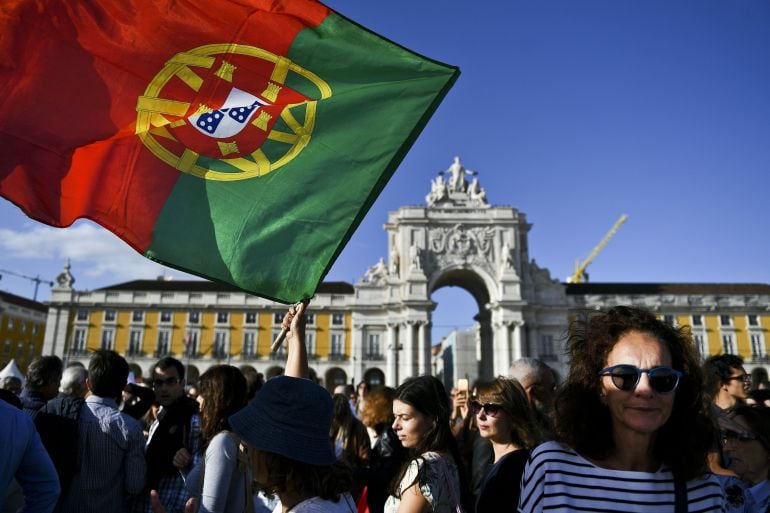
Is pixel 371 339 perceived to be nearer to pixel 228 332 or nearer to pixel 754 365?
pixel 228 332

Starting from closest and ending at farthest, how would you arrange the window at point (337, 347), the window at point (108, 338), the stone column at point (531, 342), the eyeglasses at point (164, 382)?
the eyeglasses at point (164, 382) < the stone column at point (531, 342) < the window at point (337, 347) < the window at point (108, 338)

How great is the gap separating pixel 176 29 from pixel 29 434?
9.47 feet

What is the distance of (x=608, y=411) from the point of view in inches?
83.9

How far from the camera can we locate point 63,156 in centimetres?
372

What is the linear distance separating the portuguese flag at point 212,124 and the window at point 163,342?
1985 inches

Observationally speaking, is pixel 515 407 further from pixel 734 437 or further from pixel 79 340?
pixel 79 340

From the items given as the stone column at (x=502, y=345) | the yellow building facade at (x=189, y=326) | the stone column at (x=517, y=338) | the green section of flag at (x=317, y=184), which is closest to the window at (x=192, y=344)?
the yellow building facade at (x=189, y=326)

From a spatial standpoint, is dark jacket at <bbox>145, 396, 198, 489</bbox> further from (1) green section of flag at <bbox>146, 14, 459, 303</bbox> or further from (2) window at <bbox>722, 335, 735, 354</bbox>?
(2) window at <bbox>722, 335, 735, 354</bbox>

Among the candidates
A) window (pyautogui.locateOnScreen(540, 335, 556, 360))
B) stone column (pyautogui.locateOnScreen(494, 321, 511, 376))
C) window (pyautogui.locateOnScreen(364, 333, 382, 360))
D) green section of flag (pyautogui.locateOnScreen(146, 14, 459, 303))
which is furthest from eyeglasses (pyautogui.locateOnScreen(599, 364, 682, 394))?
window (pyautogui.locateOnScreen(540, 335, 556, 360))

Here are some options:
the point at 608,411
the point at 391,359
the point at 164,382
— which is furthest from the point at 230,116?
the point at 391,359

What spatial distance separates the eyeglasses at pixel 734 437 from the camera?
3400 millimetres

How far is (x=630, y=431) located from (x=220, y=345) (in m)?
51.6

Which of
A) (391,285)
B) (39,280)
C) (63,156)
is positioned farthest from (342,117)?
(39,280)

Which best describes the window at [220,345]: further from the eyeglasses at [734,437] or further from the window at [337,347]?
the eyeglasses at [734,437]
